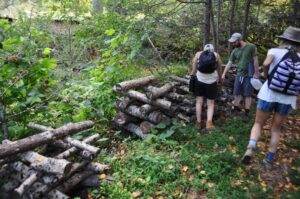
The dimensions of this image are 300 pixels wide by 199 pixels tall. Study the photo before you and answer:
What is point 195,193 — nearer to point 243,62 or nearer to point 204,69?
point 204,69

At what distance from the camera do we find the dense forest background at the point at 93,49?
5539 mm

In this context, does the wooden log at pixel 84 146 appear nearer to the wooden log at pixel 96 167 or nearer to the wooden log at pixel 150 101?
the wooden log at pixel 96 167

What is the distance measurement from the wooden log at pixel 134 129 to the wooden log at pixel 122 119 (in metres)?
0.12

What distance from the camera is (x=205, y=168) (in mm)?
5117

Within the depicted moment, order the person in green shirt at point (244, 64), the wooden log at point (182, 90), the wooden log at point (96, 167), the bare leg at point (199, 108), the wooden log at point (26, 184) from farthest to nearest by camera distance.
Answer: the wooden log at point (182, 90)
the person in green shirt at point (244, 64)
the bare leg at point (199, 108)
the wooden log at point (96, 167)
the wooden log at point (26, 184)

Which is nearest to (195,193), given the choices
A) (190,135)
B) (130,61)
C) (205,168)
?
(205,168)

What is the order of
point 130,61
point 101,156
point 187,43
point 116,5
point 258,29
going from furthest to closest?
point 258,29
point 187,43
point 116,5
point 130,61
point 101,156

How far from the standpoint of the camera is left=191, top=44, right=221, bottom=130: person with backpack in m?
6.38

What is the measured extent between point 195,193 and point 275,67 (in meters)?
2.36

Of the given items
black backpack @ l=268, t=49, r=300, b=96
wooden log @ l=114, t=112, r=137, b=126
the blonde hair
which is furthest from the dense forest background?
the blonde hair

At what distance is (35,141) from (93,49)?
28.9 feet

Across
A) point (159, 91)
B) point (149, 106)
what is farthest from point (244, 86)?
point (149, 106)

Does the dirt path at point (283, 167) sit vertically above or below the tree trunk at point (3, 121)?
below

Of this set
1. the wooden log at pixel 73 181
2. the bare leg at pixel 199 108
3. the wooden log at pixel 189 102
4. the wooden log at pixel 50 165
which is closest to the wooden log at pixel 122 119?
the wooden log at pixel 189 102
